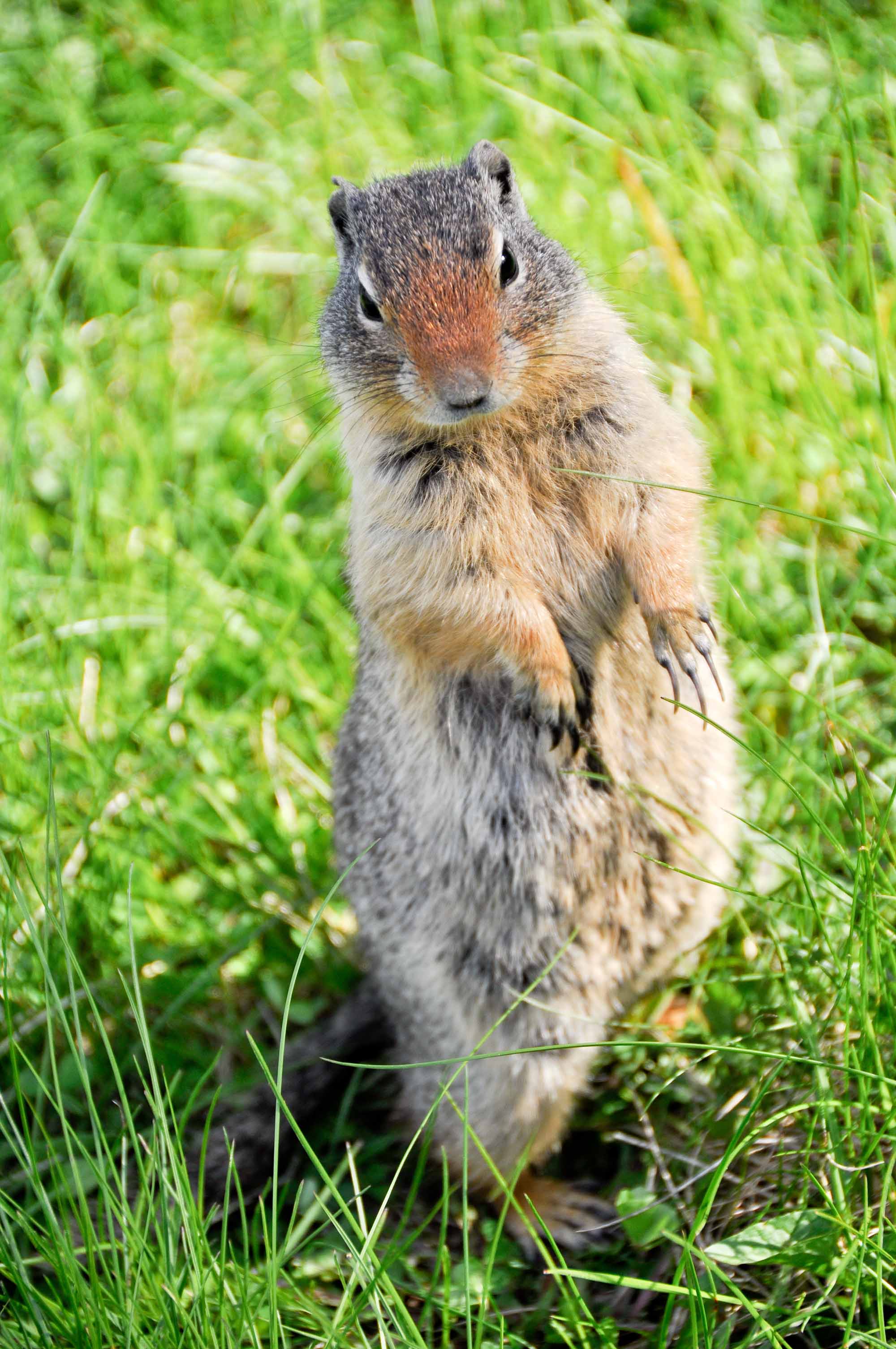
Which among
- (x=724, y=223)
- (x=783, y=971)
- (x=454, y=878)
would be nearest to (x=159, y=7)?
(x=724, y=223)

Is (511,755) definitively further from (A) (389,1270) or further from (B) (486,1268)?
(A) (389,1270)

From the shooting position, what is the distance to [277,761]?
4555 millimetres

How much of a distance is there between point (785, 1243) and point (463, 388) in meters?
2.04

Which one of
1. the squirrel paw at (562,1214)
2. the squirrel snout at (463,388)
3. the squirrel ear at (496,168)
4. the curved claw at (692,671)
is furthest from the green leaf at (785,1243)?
the squirrel ear at (496,168)

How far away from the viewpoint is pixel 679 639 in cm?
303

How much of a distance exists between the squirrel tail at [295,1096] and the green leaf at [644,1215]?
91cm

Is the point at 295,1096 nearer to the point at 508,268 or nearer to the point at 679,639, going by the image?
the point at 679,639

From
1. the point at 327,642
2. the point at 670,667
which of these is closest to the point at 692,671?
the point at 670,667

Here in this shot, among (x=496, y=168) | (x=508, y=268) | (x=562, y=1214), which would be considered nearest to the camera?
(x=508, y=268)

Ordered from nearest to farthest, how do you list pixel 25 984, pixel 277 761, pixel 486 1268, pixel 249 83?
1. pixel 486 1268
2. pixel 25 984
3. pixel 277 761
4. pixel 249 83

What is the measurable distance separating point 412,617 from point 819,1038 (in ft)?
4.79

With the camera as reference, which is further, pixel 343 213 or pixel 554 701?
pixel 343 213

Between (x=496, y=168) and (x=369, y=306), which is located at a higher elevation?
(x=496, y=168)

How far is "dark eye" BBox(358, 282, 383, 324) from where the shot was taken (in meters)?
2.97
